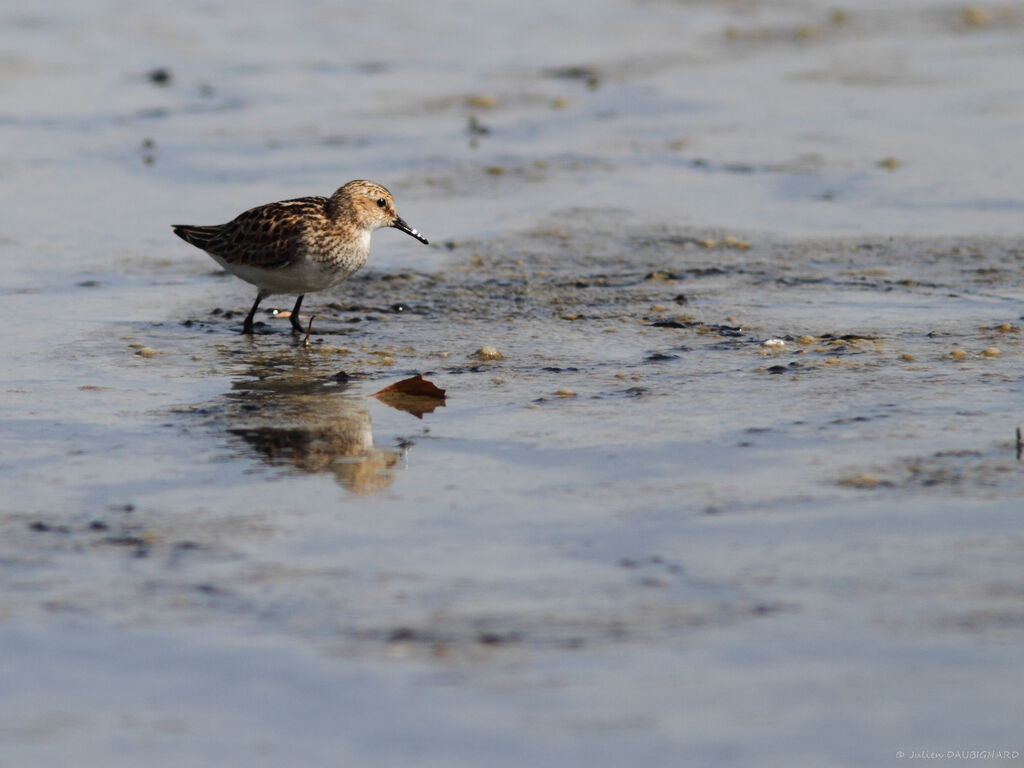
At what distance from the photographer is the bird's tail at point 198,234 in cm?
937

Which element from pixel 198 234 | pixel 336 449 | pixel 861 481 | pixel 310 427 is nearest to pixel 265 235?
pixel 198 234

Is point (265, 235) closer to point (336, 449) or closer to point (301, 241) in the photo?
point (301, 241)

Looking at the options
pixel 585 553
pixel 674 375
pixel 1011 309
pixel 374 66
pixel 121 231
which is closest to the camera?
pixel 585 553

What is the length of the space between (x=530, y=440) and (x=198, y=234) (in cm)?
379

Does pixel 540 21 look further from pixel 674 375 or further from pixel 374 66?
pixel 674 375

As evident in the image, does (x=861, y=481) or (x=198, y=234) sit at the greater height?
(x=198, y=234)

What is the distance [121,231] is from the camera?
1095 cm

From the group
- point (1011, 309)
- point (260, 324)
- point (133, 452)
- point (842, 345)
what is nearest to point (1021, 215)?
point (1011, 309)

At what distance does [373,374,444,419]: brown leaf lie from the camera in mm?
7074

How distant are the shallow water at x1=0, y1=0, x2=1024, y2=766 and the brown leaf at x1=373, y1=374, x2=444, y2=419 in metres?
0.09

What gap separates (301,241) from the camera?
343 inches

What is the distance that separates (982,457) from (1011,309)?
303 cm

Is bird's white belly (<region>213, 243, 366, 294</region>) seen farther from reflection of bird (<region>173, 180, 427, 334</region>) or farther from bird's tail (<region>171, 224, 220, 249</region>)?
bird's tail (<region>171, 224, 220, 249</region>)

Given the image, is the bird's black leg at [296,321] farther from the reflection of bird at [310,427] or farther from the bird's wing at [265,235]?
the reflection of bird at [310,427]
